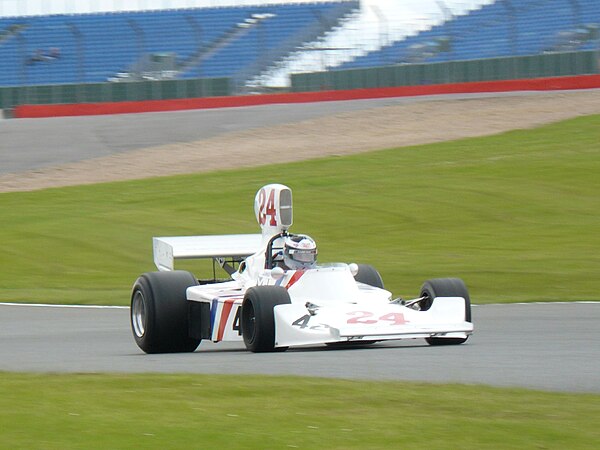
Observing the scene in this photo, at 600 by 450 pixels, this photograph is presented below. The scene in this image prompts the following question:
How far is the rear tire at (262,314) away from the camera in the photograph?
1023 centimetres

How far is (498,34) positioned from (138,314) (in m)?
40.4

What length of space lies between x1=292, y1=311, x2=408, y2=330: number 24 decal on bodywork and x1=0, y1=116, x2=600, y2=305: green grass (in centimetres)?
626

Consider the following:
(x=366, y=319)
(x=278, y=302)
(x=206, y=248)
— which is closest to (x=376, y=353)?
(x=366, y=319)

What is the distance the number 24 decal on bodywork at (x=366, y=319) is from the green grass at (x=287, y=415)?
1876 mm

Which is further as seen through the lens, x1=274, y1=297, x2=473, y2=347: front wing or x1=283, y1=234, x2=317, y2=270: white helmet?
x1=283, y1=234, x2=317, y2=270: white helmet

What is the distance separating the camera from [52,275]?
69.7 ft

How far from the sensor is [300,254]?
1118cm

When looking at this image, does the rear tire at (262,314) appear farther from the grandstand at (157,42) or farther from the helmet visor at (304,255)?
the grandstand at (157,42)

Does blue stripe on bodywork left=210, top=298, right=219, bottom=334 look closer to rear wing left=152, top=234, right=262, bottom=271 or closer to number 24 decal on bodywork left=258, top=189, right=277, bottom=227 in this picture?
number 24 decal on bodywork left=258, top=189, right=277, bottom=227

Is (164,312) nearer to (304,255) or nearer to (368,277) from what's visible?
(304,255)

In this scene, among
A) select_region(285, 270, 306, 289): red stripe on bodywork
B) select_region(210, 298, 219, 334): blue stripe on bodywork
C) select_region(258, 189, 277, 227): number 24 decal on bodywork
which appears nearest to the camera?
select_region(285, 270, 306, 289): red stripe on bodywork

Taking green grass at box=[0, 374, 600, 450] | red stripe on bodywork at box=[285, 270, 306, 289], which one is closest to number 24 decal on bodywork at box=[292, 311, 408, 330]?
red stripe on bodywork at box=[285, 270, 306, 289]

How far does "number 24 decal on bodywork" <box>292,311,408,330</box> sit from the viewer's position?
10.2 metres

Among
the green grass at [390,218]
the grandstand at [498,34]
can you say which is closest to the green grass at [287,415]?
the green grass at [390,218]
